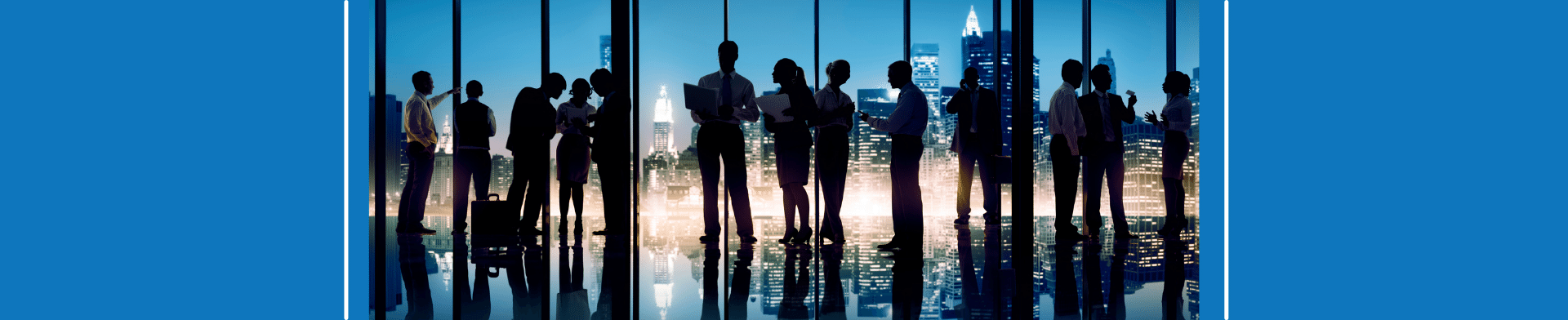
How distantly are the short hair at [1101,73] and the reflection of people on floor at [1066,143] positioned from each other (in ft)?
0.39

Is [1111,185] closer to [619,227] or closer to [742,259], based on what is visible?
[742,259]

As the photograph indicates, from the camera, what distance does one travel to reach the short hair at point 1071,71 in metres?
5.43

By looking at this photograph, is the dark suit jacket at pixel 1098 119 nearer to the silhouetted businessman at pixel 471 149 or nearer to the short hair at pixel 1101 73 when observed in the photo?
the short hair at pixel 1101 73

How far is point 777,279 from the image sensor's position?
154 inches

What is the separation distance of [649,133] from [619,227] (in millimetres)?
715

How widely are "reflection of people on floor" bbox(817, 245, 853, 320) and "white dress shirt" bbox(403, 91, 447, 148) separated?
8.50ft

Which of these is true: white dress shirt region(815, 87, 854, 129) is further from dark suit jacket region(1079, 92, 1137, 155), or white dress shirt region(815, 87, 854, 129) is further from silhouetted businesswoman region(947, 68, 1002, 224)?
dark suit jacket region(1079, 92, 1137, 155)

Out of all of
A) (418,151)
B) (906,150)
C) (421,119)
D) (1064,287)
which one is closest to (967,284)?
(1064,287)

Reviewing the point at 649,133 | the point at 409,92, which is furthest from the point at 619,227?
the point at 409,92

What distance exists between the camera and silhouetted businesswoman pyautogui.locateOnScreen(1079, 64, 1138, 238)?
5.60 meters

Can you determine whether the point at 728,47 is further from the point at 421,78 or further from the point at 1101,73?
the point at 1101,73

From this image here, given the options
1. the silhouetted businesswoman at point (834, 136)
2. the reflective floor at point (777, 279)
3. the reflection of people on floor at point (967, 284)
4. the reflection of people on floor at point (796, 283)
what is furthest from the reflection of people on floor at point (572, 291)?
the silhouetted businesswoman at point (834, 136)

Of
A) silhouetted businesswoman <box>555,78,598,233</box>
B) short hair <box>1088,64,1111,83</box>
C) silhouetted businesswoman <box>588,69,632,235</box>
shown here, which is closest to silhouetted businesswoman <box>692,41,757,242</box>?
silhouetted businesswoman <box>588,69,632,235</box>

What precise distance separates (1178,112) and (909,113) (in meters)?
2.02
